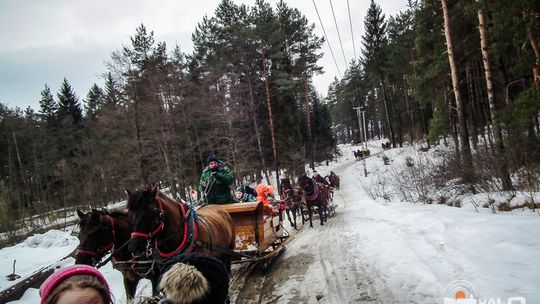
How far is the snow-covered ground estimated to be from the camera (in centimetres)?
389

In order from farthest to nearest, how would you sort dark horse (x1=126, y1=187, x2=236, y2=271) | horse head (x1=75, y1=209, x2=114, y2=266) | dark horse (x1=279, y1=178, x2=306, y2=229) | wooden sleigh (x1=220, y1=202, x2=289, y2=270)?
dark horse (x1=279, y1=178, x2=306, y2=229), wooden sleigh (x1=220, y1=202, x2=289, y2=270), horse head (x1=75, y1=209, x2=114, y2=266), dark horse (x1=126, y1=187, x2=236, y2=271)

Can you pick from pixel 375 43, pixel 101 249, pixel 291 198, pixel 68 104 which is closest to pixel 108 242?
pixel 101 249

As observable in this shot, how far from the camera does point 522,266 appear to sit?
3.77 metres

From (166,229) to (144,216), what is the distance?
48cm

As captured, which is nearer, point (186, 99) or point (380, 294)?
point (380, 294)

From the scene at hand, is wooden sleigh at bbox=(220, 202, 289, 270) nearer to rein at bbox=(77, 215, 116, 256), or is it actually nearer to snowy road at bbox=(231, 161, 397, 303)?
snowy road at bbox=(231, 161, 397, 303)

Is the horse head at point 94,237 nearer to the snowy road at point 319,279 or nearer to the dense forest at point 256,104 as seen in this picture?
the snowy road at point 319,279

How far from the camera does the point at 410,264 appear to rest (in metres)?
5.27

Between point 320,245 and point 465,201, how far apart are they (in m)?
4.78

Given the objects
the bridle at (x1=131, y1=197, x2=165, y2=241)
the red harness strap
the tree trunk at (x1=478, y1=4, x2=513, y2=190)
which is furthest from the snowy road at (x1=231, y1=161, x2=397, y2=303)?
the tree trunk at (x1=478, y1=4, x2=513, y2=190)

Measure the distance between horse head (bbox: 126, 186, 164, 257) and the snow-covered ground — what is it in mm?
2159

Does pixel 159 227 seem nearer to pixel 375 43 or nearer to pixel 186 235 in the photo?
pixel 186 235

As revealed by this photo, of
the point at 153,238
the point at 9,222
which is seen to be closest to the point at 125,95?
the point at 9,222

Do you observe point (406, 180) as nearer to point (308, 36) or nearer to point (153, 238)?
point (153, 238)
